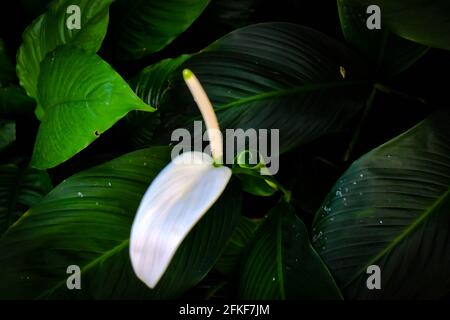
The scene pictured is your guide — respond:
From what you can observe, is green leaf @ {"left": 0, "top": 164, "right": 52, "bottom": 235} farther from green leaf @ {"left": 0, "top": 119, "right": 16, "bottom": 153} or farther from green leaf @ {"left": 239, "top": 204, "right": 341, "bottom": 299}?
green leaf @ {"left": 239, "top": 204, "right": 341, "bottom": 299}

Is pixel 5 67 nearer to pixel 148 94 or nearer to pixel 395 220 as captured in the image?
pixel 148 94

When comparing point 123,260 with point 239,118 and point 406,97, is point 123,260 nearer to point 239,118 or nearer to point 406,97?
point 239,118

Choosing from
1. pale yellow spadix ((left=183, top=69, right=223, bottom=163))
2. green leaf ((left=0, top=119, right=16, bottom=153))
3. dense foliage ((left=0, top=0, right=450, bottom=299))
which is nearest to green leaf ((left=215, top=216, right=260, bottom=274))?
dense foliage ((left=0, top=0, right=450, bottom=299))

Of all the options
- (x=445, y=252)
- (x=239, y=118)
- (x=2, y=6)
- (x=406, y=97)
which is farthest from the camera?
(x=2, y=6)

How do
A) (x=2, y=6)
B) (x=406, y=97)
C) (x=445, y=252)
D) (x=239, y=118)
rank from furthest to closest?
(x=2, y=6)
(x=406, y=97)
(x=239, y=118)
(x=445, y=252)

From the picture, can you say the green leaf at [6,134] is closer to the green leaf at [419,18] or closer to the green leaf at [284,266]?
the green leaf at [284,266]

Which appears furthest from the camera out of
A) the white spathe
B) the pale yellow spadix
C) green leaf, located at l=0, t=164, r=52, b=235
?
green leaf, located at l=0, t=164, r=52, b=235
